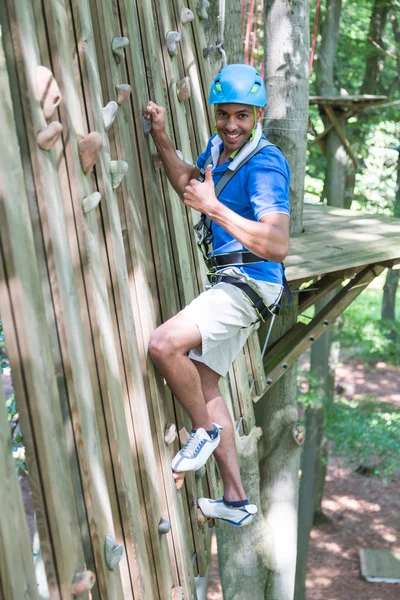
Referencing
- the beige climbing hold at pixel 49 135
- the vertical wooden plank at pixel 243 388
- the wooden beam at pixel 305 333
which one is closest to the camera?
the beige climbing hold at pixel 49 135

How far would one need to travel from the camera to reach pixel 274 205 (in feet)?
9.15

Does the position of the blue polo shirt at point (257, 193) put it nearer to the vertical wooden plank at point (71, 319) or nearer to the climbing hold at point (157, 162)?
the climbing hold at point (157, 162)

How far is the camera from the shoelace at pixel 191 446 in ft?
9.71

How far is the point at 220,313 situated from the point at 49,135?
1.12 m

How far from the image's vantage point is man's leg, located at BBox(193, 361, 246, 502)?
3.22 meters

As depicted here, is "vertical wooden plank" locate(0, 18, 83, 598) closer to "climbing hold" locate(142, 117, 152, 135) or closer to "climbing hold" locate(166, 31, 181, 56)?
"climbing hold" locate(142, 117, 152, 135)

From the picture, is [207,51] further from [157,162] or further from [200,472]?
[200,472]

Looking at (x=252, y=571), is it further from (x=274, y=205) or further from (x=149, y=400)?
(x=274, y=205)

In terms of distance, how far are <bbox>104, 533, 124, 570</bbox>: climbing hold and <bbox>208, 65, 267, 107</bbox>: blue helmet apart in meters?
1.59

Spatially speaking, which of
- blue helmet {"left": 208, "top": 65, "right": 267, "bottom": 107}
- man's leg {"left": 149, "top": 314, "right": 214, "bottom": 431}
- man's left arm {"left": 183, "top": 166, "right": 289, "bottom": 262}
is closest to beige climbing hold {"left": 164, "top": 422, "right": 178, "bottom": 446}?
man's leg {"left": 149, "top": 314, "right": 214, "bottom": 431}

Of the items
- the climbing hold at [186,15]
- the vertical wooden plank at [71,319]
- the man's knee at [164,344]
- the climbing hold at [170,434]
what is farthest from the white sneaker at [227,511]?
the climbing hold at [186,15]

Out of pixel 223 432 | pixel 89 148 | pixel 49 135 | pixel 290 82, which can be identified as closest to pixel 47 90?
pixel 49 135

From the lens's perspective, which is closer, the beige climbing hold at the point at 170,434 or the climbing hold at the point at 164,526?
the climbing hold at the point at 164,526

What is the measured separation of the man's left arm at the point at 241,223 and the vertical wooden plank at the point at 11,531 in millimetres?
1170
